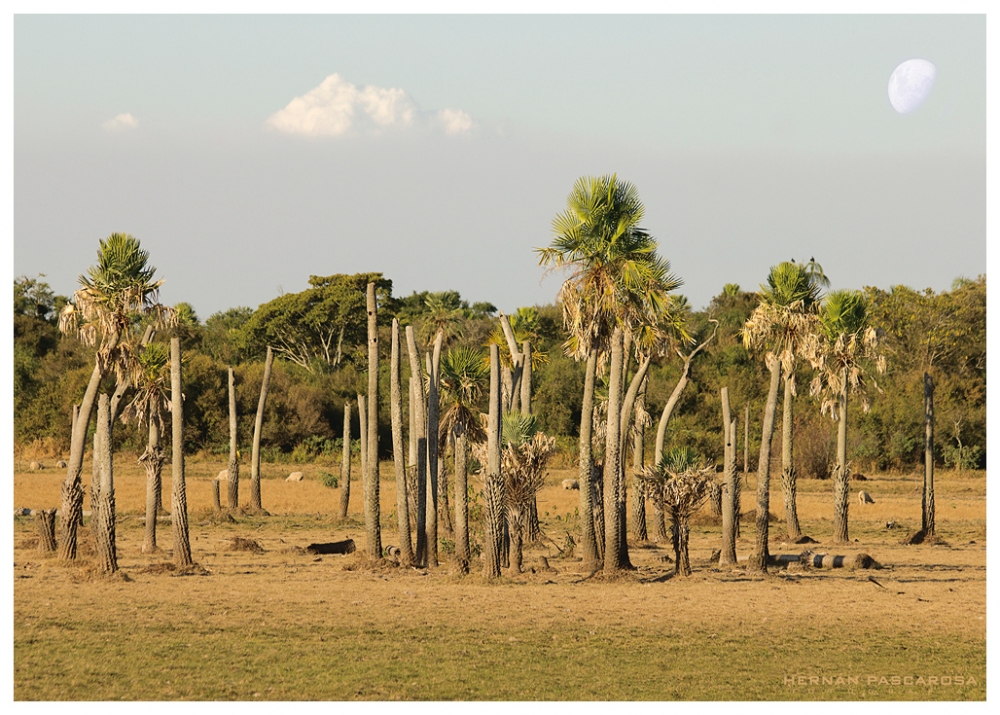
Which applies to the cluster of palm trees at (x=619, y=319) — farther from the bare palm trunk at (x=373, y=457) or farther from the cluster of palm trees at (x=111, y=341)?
the cluster of palm trees at (x=111, y=341)

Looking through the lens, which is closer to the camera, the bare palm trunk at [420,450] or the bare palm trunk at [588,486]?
the bare palm trunk at [588,486]

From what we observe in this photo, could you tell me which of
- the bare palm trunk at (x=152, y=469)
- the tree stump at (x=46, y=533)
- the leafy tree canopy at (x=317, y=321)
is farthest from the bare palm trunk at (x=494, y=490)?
the leafy tree canopy at (x=317, y=321)

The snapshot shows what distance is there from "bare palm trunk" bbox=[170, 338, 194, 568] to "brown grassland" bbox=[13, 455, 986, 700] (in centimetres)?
49

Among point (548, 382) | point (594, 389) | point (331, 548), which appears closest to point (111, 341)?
point (331, 548)

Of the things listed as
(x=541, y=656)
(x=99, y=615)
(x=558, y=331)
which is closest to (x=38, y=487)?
(x=99, y=615)

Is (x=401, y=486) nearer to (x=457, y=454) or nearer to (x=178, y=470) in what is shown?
(x=457, y=454)

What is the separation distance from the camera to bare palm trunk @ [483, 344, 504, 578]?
61.2 feet

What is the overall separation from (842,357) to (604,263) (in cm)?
845

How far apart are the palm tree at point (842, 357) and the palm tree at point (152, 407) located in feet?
43.7

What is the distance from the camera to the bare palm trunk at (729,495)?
67.0 feet

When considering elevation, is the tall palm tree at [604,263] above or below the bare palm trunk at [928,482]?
above

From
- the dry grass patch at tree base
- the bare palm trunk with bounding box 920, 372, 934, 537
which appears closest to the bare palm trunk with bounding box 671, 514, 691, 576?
the dry grass patch at tree base

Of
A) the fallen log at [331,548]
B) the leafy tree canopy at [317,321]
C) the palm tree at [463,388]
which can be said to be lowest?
the fallen log at [331,548]

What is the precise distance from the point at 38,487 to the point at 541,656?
29137 mm
